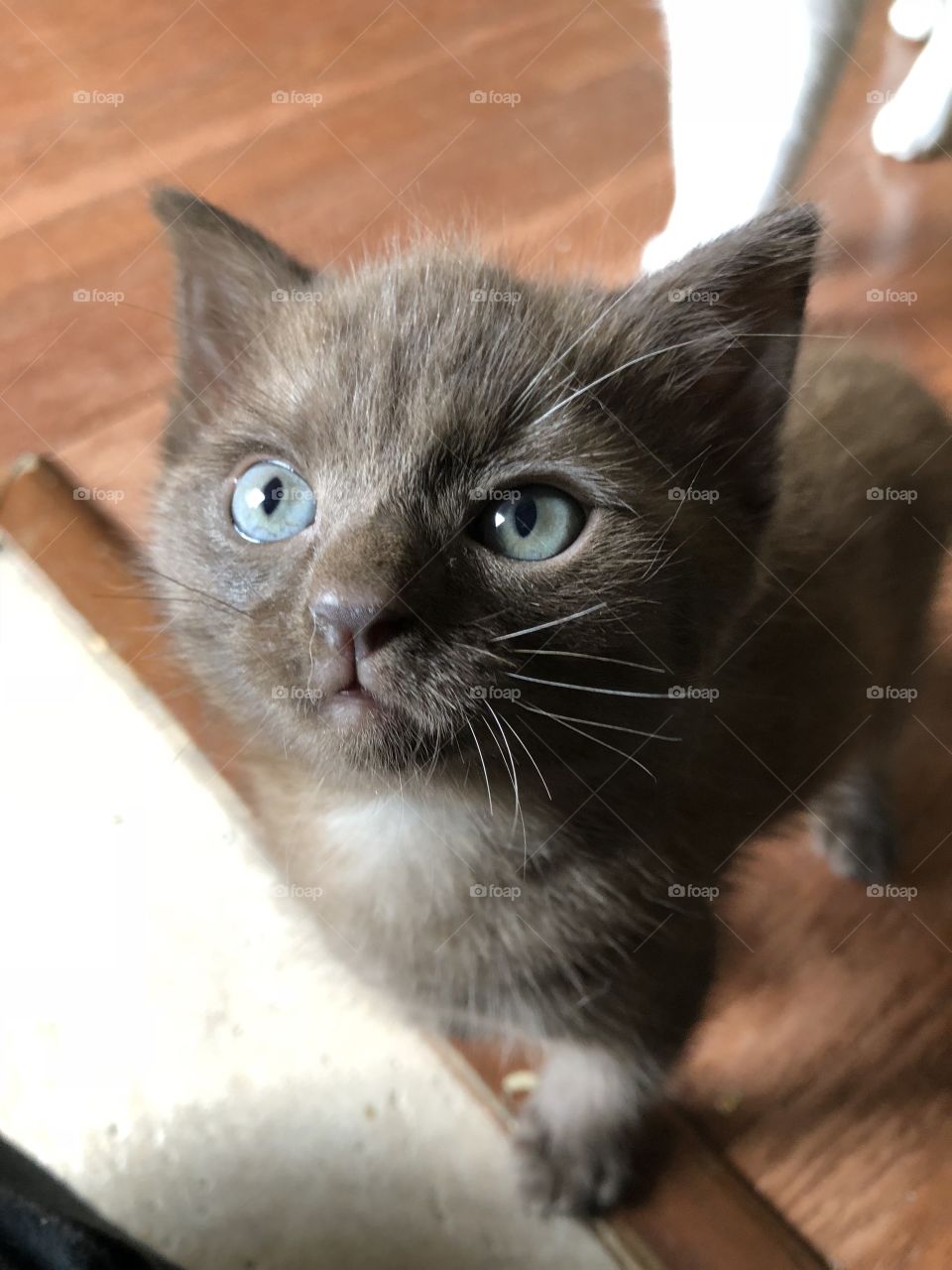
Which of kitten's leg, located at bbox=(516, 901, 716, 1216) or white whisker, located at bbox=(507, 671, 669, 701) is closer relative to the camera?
white whisker, located at bbox=(507, 671, 669, 701)

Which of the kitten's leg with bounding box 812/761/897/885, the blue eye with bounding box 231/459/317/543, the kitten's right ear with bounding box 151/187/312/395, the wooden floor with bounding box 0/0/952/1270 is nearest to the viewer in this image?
the blue eye with bounding box 231/459/317/543

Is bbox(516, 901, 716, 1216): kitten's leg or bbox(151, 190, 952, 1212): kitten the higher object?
bbox(151, 190, 952, 1212): kitten

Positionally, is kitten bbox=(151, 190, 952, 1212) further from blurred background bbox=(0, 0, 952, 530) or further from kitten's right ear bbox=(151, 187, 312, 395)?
blurred background bbox=(0, 0, 952, 530)

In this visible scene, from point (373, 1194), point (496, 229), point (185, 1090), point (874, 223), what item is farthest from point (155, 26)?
point (373, 1194)

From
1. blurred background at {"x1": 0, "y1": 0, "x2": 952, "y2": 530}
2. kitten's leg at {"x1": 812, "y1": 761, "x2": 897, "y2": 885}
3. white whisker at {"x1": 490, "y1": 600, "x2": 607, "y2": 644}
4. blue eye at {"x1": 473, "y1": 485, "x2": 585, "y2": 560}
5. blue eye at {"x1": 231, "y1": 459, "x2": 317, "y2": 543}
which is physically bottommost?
kitten's leg at {"x1": 812, "y1": 761, "x2": 897, "y2": 885}

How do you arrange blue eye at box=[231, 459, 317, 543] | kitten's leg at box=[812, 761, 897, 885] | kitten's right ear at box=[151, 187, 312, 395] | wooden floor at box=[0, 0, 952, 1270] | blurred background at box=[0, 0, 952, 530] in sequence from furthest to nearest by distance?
blurred background at box=[0, 0, 952, 530]
kitten's leg at box=[812, 761, 897, 885]
wooden floor at box=[0, 0, 952, 1270]
kitten's right ear at box=[151, 187, 312, 395]
blue eye at box=[231, 459, 317, 543]

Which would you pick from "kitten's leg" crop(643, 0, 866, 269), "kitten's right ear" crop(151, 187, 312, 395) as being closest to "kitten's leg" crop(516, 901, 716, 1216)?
"kitten's right ear" crop(151, 187, 312, 395)

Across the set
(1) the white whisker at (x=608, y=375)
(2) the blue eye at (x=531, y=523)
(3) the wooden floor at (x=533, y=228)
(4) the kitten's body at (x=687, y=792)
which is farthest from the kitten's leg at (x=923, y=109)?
(2) the blue eye at (x=531, y=523)
